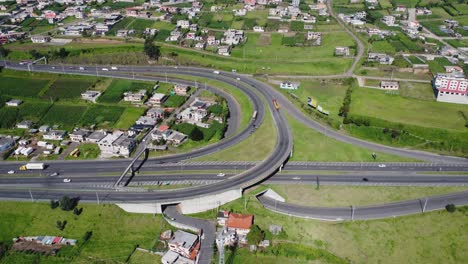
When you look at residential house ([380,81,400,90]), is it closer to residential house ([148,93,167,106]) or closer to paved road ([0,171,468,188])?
paved road ([0,171,468,188])

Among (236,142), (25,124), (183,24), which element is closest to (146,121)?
(236,142)

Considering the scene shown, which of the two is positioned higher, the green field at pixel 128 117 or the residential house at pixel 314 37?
the residential house at pixel 314 37

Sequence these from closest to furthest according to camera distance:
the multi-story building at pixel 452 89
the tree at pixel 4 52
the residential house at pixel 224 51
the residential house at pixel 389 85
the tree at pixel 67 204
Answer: the tree at pixel 67 204
the multi-story building at pixel 452 89
the residential house at pixel 389 85
the tree at pixel 4 52
the residential house at pixel 224 51

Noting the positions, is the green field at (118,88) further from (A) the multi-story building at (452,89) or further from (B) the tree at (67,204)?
(A) the multi-story building at (452,89)

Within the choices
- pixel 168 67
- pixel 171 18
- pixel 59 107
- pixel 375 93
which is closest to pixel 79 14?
pixel 171 18

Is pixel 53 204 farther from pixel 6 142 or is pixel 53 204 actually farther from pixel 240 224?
pixel 240 224

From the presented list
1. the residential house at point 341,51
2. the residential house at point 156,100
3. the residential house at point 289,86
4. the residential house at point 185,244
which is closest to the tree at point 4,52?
the residential house at point 156,100

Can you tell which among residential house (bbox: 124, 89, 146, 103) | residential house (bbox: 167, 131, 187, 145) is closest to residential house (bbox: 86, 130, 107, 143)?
residential house (bbox: 167, 131, 187, 145)
